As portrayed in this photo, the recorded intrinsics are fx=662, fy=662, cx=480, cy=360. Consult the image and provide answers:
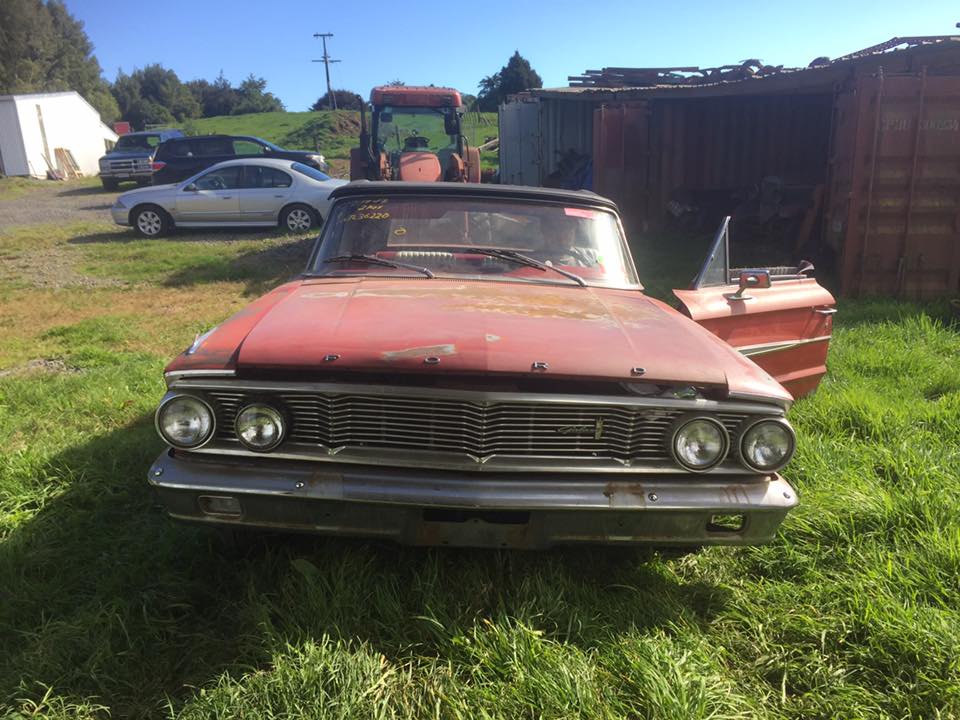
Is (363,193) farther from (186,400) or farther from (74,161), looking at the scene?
(74,161)

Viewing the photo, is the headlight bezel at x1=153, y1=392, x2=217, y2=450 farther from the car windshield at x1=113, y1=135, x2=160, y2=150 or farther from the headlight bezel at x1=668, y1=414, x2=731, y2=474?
Result: the car windshield at x1=113, y1=135, x2=160, y2=150

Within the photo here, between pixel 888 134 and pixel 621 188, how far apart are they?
470 cm

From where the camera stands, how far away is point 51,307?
7695 mm

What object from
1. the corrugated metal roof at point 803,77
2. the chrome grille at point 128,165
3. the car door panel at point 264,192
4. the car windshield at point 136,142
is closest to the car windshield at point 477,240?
the corrugated metal roof at point 803,77

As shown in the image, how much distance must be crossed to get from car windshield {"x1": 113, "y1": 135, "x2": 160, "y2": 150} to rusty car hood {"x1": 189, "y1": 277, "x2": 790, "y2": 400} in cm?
2425

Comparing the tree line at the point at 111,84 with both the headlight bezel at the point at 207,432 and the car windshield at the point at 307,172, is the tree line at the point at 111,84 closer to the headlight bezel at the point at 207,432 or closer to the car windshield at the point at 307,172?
the car windshield at the point at 307,172

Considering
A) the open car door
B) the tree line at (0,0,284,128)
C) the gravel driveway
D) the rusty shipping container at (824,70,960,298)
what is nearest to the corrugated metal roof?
the rusty shipping container at (824,70,960,298)

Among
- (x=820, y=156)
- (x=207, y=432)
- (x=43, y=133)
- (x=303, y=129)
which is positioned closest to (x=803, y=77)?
(x=820, y=156)

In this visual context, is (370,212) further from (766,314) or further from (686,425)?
(766,314)

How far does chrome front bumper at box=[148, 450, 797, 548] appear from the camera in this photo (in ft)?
7.09

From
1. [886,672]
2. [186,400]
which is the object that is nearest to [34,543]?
[186,400]

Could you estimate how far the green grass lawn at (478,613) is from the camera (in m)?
2.08

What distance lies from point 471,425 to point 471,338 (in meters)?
0.30

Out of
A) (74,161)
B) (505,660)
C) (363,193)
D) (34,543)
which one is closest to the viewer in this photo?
(505,660)
